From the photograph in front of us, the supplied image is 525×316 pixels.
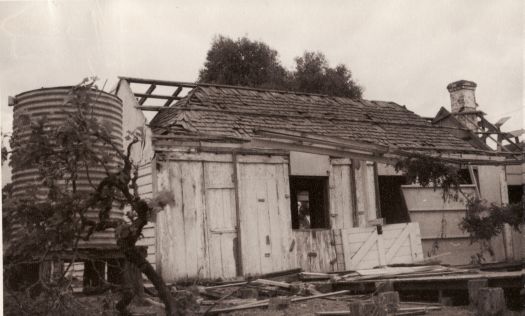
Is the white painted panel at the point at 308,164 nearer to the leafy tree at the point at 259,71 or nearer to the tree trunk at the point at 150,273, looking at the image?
the tree trunk at the point at 150,273

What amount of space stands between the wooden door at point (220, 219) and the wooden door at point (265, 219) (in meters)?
0.23

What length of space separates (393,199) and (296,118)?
130 inches

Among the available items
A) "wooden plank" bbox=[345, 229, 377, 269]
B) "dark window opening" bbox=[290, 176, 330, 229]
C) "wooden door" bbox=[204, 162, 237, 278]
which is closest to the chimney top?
"dark window opening" bbox=[290, 176, 330, 229]

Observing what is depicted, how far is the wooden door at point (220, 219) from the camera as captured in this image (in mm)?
12539

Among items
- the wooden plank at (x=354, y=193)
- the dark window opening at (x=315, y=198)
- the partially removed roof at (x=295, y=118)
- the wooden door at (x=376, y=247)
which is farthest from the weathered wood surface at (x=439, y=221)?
the dark window opening at (x=315, y=198)

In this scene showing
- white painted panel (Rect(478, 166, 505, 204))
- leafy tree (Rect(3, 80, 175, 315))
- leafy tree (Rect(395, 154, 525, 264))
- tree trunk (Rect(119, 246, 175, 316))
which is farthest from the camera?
white painted panel (Rect(478, 166, 505, 204))

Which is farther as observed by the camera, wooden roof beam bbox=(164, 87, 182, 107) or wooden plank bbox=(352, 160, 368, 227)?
wooden roof beam bbox=(164, 87, 182, 107)

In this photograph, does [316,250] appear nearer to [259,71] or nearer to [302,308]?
[302,308]

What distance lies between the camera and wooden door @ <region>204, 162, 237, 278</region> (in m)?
12.5

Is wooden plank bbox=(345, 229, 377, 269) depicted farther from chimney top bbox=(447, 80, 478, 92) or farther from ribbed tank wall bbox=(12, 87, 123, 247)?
chimney top bbox=(447, 80, 478, 92)

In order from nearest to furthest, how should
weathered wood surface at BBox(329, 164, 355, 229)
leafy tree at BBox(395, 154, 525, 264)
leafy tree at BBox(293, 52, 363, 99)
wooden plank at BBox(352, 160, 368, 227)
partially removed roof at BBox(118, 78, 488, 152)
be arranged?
1. leafy tree at BBox(395, 154, 525, 264)
2. partially removed roof at BBox(118, 78, 488, 152)
3. weathered wood surface at BBox(329, 164, 355, 229)
4. wooden plank at BBox(352, 160, 368, 227)
5. leafy tree at BBox(293, 52, 363, 99)

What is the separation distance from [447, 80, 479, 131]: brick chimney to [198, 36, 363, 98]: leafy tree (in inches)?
542

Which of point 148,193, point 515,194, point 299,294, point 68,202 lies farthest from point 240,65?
point 68,202

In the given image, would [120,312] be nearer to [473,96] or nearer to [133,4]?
[133,4]
